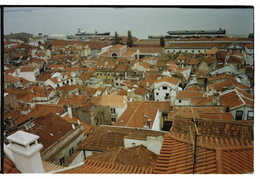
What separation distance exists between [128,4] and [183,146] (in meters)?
1.24

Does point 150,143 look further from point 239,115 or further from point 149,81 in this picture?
point 149,81

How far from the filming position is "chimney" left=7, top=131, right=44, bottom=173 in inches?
66.1

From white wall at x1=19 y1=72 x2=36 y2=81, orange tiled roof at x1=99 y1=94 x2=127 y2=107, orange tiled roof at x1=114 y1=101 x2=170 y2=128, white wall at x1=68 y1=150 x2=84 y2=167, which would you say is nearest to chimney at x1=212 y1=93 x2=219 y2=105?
orange tiled roof at x1=114 y1=101 x2=170 y2=128

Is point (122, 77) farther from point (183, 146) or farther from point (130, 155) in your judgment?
point (183, 146)

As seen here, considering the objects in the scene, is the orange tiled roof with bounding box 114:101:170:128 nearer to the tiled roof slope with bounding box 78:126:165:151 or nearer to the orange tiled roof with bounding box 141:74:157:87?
the tiled roof slope with bounding box 78:126:165:151

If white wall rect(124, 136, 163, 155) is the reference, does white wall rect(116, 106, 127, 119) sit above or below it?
below

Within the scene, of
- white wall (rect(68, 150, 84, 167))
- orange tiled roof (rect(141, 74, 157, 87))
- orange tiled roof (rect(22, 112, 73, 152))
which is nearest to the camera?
white wall (rect(68, 150, 84, 167))

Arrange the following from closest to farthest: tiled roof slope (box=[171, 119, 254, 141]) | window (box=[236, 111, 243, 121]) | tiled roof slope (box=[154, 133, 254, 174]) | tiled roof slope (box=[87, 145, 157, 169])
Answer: tiled roof slope (box=[154, 133, 254, 174])
tiled roof slope (box=[171, 119, 254, 141])
tiled roof slope (box=[87, 145, 157, 169])
window (box=[236, 111, 243, 121])

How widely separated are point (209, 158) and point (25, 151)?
4.65 feet

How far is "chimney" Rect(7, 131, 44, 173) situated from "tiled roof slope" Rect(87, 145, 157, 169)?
103cm

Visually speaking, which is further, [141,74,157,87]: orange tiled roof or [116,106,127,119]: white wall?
[141,74,157,87]: orange tiled roof

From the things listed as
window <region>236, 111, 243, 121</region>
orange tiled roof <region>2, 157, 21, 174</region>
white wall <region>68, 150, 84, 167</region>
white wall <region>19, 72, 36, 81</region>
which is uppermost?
white wall <region>19, 72, 36, 81</region>

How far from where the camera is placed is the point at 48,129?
3.84 meters

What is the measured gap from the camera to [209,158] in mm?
1593
